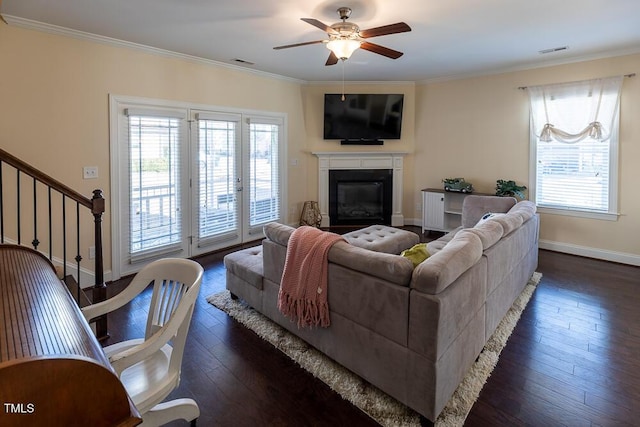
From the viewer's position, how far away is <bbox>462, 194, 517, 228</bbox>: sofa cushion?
15.1 feet

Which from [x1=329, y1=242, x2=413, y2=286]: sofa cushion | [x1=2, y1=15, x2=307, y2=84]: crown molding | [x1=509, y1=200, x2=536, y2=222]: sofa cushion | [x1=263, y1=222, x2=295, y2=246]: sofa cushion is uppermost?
[x1=2, y1=15, x2=307, y2=84]: crown molding

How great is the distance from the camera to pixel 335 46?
120 inches

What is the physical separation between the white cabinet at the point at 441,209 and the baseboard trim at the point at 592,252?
129 centimetres

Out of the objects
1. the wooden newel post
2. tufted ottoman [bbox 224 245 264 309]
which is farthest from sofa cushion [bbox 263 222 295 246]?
the wooden newel post

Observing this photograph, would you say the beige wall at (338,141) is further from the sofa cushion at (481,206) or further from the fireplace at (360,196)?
the sofa cushion at (481,206)

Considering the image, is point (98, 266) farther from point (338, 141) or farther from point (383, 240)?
point (338, 141)

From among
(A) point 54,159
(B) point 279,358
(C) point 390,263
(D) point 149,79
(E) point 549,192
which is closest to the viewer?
(C) point 390,263

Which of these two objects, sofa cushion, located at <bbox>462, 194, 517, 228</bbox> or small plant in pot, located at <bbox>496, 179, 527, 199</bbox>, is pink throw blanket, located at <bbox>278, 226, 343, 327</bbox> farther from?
small plant in pot, located at <bbox>496, 179, 527, 199</bbox>

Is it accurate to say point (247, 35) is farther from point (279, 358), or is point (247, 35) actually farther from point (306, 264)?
point (279, 358)

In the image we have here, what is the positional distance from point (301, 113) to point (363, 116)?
3.61 feet

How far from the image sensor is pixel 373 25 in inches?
141

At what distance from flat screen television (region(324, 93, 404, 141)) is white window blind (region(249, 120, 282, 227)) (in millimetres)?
1002

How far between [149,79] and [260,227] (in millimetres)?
2659

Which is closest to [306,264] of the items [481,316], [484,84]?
[481,316]
